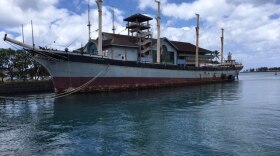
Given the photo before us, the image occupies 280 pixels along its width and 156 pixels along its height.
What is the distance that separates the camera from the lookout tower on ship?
64.9m

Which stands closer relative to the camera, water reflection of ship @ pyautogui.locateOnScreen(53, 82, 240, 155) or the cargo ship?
water reflection of ship @ pyautogui.locateOnScreen(53, 82, 240, 155)

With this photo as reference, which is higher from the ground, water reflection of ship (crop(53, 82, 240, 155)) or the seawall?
the seawall

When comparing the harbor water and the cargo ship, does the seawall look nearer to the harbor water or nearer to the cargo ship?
the cargo ship

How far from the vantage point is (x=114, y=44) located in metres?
57.3

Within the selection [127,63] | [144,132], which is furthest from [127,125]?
[127,63]

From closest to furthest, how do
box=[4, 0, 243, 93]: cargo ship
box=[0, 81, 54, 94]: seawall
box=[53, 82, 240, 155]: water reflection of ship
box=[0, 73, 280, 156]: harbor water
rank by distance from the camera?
box=[0, 73, 280, 156]: harbor water → box=[53, 82, 240, 155]: water reflection of ship → box=[4, 0, 243, 93]: cargo ship → box=[0, 81, 54, 94]: seawall

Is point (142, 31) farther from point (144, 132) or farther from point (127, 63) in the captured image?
point (144, 132)

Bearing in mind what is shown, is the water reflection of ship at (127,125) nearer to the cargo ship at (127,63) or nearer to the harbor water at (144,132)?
the harbor water at (144,132)

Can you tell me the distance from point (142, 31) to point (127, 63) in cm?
2126

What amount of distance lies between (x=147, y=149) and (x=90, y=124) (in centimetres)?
750

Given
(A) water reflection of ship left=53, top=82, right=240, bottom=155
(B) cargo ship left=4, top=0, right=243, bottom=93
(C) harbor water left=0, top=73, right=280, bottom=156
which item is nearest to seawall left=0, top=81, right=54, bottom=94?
(B) cargo ship left=4, top=0, right=243, bottom=93

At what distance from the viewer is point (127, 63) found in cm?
4844

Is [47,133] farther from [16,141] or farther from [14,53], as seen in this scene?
[14,53]

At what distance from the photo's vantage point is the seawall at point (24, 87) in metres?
56.1
